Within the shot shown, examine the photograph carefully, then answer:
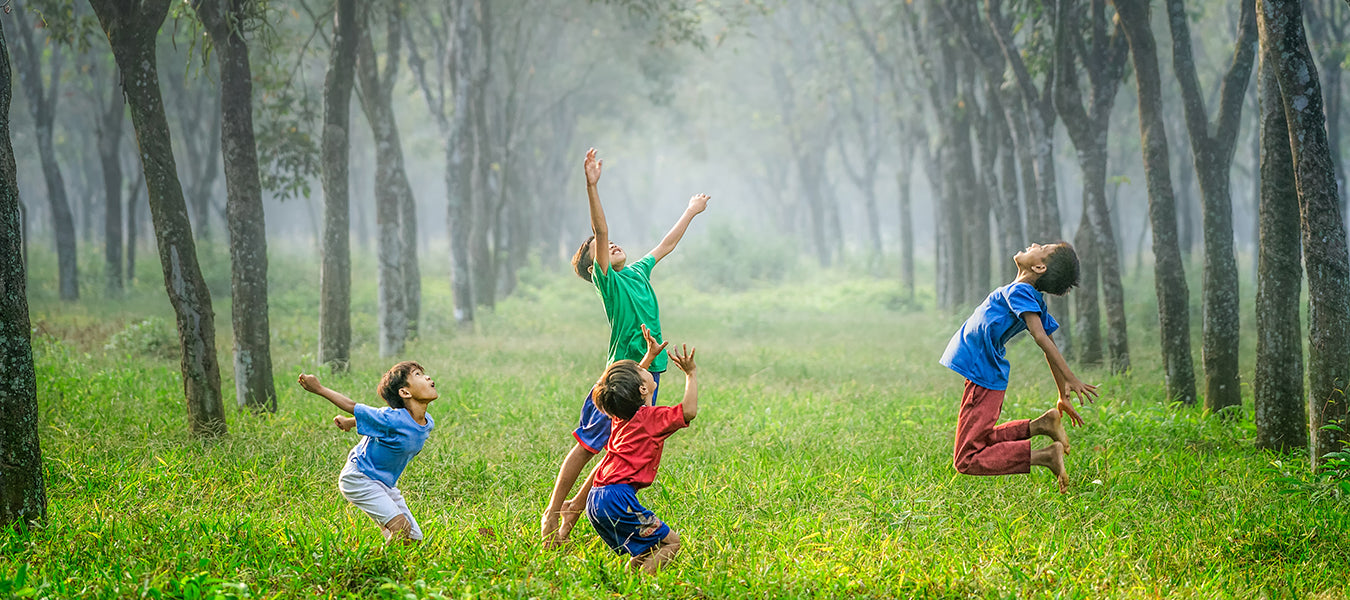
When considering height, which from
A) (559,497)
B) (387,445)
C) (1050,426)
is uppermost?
(387,445)

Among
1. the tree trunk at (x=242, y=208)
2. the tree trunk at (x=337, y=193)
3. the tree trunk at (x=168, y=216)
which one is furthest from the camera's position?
the tree trunk at (x=337, y=193)

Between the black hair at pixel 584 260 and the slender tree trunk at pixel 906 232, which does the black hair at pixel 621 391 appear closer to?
the black hair at pixel 584 260

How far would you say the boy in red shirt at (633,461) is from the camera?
4.13m

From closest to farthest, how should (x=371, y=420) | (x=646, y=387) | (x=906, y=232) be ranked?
(x=646, y=387)
(x=371, y=420)
(x=906, y=232)

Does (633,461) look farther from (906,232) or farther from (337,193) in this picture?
(906,232)

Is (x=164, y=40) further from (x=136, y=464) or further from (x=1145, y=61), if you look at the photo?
(x=1145, y=61)

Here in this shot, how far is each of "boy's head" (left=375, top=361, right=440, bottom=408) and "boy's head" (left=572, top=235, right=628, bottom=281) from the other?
1.08 meters

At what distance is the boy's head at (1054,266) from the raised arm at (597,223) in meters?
2.37

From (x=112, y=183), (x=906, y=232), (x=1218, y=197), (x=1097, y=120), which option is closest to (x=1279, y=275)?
(x=1218, y=197)

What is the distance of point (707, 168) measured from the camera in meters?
68.6

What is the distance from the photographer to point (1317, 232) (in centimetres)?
578

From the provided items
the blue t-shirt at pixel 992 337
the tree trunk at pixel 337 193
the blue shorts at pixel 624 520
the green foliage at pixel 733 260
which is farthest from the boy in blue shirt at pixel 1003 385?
the green foliage at pixel 733 260

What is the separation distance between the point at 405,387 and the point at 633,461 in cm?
123

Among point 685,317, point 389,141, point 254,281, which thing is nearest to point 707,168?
point 685,317
